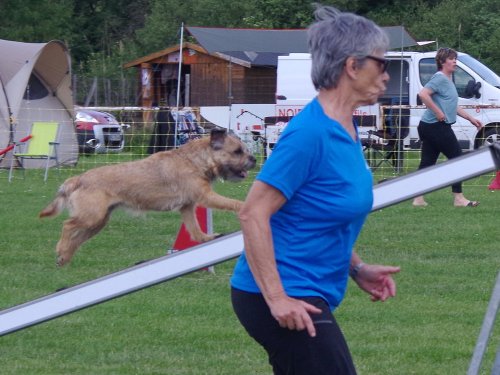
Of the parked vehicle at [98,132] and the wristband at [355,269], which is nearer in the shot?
the wristband at [355,269]

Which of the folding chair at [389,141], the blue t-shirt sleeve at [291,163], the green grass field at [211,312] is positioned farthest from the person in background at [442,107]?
the blue t-shirt sleeve at [291,163]

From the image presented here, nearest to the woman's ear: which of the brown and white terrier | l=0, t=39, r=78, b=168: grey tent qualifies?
the brown and white terrier

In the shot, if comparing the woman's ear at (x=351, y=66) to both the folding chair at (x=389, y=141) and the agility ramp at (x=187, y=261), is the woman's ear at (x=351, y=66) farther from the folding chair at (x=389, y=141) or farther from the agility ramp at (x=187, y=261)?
the folding chair at (x=389, y=141)

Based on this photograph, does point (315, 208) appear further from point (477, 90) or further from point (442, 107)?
point (477, 90)

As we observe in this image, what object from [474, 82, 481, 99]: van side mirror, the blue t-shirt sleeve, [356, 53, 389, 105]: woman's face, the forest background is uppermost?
the forest background

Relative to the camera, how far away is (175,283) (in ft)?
25.8

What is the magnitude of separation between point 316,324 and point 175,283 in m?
4.76

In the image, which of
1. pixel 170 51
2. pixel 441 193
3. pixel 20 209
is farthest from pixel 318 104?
pixel 170 51

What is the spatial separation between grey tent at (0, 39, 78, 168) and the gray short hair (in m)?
16.3

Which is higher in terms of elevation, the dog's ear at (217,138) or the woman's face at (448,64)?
the woman's face at (448,64)

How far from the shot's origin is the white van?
19.4 m

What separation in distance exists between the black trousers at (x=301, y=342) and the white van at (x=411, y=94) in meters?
15.8

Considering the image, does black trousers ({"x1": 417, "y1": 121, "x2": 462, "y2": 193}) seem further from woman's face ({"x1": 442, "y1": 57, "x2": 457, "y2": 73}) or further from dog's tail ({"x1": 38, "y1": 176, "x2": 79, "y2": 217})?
dog's tail ({"x1": 38, "y1": 176, "x2": 79, "y2": 217})

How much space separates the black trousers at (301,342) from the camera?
3191mm
